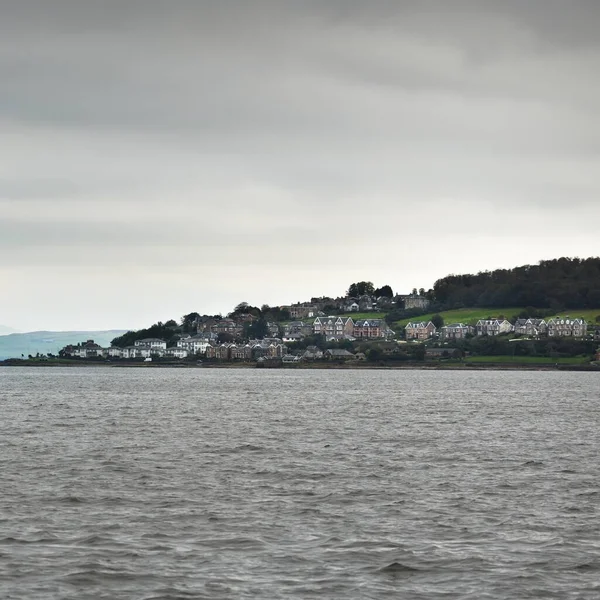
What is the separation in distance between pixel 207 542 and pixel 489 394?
86.2m

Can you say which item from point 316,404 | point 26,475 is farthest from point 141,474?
point 316,404

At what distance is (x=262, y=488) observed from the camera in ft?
104

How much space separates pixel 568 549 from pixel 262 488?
1140 centimetres

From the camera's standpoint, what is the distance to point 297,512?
27.0m

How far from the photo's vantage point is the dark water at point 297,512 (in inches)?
782

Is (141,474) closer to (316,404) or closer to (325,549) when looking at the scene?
(325,549)

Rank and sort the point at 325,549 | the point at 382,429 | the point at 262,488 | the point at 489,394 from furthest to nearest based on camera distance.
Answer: the point at 489,394 → the point at 382,429 → the point at 262,488 → the point at 325,549

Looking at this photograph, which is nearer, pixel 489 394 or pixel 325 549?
pixel 325 549

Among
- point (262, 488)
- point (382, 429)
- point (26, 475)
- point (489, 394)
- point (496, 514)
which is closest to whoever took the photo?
point (496, 514)

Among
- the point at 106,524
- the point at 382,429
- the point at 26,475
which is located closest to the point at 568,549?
the point at 106,524

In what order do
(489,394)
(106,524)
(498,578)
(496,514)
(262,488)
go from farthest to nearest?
(489,394) → (262,488) → (496,514) → (106,524) → (498,578)

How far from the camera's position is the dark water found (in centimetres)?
1986

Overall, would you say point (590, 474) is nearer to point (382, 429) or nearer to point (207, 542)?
point (207, 542)

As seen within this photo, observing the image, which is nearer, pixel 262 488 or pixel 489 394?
pixel 262 488
